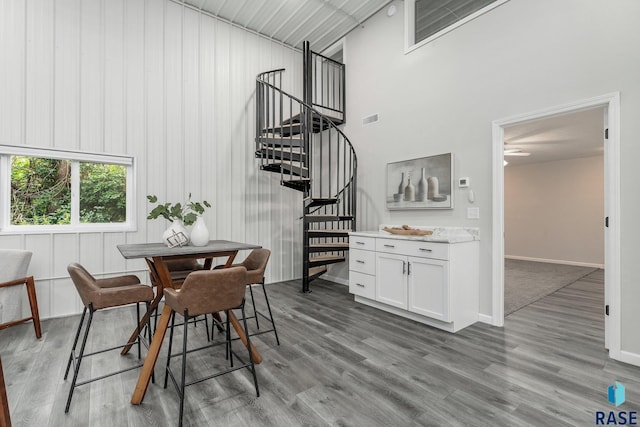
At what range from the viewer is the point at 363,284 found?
3.88m

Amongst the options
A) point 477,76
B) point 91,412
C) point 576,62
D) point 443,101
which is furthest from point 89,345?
point 576,62

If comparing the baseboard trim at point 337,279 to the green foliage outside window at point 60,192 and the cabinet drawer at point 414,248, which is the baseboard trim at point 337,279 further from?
the green foliage outside window at point 60,192

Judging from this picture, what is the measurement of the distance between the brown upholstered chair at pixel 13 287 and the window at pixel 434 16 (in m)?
5.13

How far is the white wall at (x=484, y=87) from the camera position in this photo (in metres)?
2.42

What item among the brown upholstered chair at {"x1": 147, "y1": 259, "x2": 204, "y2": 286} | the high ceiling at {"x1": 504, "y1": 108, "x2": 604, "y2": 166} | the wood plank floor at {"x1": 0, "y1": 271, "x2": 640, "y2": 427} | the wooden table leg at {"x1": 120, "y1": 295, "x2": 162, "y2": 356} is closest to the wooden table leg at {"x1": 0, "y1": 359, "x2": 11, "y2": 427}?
the wood plank floor at {"x1": 0, "y1": 271, "x2": 640, "y2": 427}

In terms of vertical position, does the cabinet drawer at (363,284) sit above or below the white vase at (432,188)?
below

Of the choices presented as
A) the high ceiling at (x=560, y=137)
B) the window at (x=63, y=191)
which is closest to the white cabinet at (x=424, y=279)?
the high ceiling at (x=560, y=137)

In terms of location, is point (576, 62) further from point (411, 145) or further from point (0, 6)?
point (0, 6)

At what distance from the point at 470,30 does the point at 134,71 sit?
421cm

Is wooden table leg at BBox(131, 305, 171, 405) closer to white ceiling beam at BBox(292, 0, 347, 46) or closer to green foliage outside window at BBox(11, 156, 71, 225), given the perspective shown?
green foliage outside window at BBox(11, 156, 71, 225)

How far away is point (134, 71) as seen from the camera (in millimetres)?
3889

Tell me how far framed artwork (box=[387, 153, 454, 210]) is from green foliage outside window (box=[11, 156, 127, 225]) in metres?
3.68

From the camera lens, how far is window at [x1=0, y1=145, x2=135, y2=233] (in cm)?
331

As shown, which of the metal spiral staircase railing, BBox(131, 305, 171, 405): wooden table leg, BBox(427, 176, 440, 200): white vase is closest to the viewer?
BBox(131, 305, 171, 405): wooden table leg
